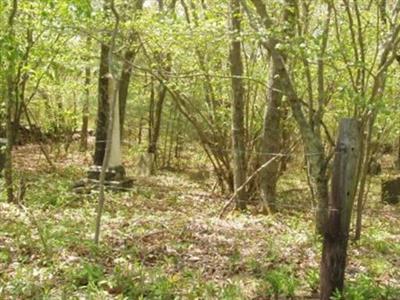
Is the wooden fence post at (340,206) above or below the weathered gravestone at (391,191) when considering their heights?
above

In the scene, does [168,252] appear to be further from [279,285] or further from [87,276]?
[279,285]

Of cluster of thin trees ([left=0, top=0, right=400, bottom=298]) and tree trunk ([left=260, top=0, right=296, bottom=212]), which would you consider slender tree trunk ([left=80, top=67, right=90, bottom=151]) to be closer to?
cluster of thin trees ([left=0, top=0, right=400, bottom=298])

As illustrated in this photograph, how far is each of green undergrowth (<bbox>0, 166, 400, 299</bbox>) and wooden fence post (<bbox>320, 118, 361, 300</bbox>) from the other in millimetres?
254

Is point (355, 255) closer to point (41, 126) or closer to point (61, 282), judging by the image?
point (61, 282)

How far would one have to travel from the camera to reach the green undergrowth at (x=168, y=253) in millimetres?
5117

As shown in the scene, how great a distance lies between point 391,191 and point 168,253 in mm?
9418

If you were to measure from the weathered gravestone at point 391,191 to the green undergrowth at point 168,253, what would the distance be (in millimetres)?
4025

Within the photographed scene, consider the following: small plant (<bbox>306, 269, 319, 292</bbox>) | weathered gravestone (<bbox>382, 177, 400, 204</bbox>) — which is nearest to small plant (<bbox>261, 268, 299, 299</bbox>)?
small plant (<bbox>306, 269, 319, 292</bbox>)

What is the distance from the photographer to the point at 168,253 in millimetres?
6363

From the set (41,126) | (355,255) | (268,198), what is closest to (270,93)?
(268,198)

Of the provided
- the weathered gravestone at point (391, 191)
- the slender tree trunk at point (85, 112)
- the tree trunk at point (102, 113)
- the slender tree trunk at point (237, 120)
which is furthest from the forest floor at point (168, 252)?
the slender tree trunk at point (85, 112)

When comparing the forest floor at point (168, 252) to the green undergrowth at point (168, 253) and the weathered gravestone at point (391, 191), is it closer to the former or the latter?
the green undergrowth at point (168, 253)

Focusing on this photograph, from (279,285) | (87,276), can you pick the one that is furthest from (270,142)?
(87,276)

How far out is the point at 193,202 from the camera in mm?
10617
